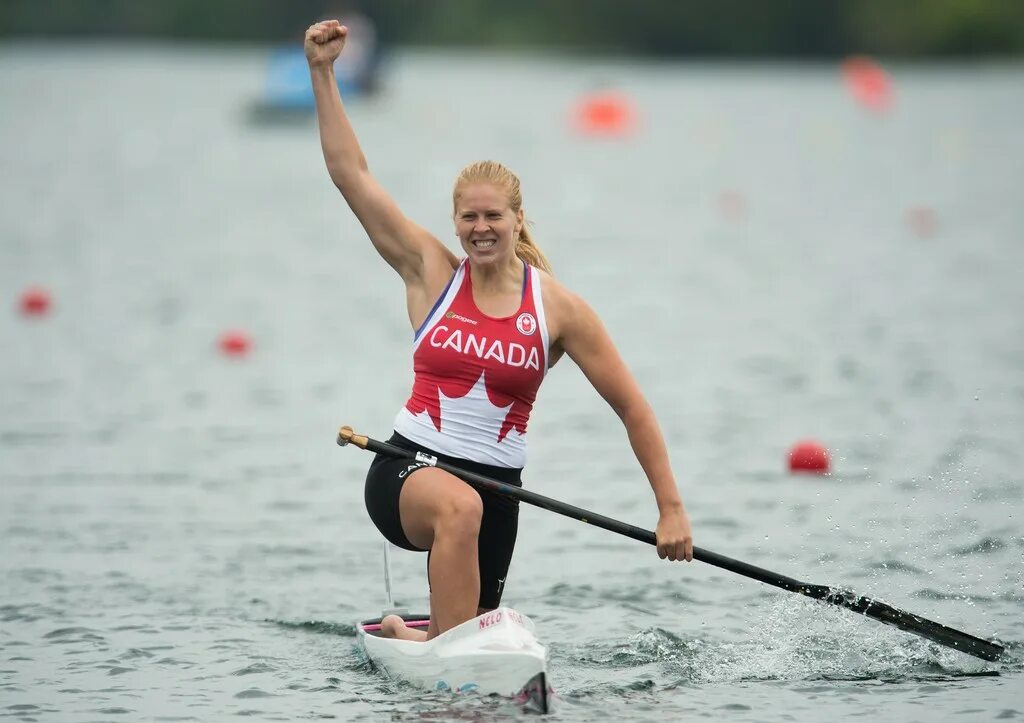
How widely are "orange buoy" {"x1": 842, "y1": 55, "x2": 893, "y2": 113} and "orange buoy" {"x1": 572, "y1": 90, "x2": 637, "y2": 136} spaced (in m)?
8.22

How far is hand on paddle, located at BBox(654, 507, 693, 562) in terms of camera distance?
6.57 m

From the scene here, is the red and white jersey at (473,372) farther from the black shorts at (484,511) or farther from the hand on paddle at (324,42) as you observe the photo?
the hand on paddle at (324,42)

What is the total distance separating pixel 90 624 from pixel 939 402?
7.11m

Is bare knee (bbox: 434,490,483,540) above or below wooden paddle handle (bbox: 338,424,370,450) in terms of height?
below

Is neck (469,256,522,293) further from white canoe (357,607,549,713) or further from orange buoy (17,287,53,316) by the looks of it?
orange buoy (17,287,53,316)

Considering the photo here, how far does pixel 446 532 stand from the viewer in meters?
6.41

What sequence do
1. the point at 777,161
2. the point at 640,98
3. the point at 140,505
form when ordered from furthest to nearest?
the point at 640,98, the point at 777,161, the point at 140,505

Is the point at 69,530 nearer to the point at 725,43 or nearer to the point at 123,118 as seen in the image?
the point at 123,118

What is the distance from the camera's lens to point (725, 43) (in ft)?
224

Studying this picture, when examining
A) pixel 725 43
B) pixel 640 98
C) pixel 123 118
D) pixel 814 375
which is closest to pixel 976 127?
pixel 640 98

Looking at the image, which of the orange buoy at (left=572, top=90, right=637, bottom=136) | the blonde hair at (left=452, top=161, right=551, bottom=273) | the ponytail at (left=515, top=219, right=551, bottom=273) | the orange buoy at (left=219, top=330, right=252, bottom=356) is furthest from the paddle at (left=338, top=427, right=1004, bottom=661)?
the orange buoy at (left=572, top=90, right=637, bottom=136)

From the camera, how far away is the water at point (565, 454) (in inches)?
281

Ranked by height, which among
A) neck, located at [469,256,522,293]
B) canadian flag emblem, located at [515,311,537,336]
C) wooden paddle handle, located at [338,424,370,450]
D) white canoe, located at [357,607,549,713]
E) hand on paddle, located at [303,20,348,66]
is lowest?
white canoe, located at [357,607,549,713]

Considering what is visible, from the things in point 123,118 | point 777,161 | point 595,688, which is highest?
point 123,118
